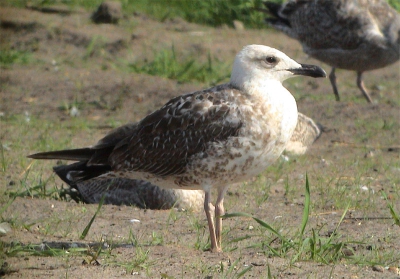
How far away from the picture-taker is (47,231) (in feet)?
18.8

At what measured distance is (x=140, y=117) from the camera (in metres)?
9.71

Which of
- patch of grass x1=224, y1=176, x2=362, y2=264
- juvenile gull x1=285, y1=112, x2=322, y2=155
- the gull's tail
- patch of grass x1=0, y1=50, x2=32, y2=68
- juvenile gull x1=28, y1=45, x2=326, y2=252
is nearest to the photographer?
patch of grass x1=224, y1=176, x2=362, y2=264

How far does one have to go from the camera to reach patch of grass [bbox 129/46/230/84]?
11.0m

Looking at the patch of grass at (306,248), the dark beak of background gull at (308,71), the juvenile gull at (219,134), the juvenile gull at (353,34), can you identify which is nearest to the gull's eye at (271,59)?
the juvenile gull at (219,134)

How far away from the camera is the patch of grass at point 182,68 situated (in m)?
11.0

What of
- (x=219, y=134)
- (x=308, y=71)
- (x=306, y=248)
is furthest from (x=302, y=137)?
(x=306, y=248)

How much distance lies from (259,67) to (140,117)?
4.42m

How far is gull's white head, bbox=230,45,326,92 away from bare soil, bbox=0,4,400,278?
1.09 meters

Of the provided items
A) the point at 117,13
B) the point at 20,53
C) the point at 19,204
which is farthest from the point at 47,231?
the point at 117,13

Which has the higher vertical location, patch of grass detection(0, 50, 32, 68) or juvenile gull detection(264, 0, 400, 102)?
juvenile gull detection(264, 0, 400, 102)

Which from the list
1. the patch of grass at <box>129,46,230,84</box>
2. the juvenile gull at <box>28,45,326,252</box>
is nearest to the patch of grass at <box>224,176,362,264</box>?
the juvenile gull at <box>28,45,326,252</box>

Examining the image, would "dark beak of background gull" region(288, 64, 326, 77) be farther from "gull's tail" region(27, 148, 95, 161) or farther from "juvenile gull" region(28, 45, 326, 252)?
"gull's tail" region(27, 148, 95, 161)

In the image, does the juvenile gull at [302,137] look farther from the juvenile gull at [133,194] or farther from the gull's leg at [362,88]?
the gull's leg at [362,88]

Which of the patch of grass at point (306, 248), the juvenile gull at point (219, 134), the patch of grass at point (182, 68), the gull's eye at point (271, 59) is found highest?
the gull's eye at point (271, 59)
